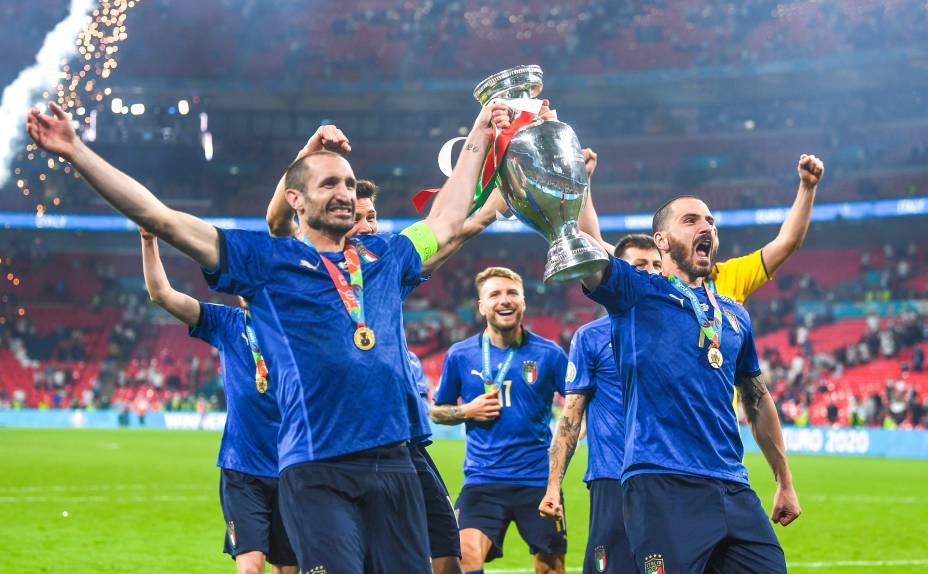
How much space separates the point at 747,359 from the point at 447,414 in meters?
2.56

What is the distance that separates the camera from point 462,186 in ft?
15.2

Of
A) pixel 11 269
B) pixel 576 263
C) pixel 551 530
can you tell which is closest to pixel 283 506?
pixel 576 263

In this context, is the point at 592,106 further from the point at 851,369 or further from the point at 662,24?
the point at 851,369

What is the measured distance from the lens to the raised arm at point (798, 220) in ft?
18.7

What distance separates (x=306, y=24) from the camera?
50406 millimetres

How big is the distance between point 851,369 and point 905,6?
1581 centimetres

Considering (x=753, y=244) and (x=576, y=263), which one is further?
(x=753, y=244)

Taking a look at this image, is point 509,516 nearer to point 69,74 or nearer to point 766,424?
point 766,424

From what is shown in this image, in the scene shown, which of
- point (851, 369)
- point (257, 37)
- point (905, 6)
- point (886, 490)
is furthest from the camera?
point (257, 37)

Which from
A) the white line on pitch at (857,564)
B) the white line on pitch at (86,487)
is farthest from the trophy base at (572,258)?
the white line on pitch at (86,487)

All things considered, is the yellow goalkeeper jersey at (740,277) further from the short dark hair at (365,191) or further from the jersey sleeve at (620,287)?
the short dark hair at (365,191)

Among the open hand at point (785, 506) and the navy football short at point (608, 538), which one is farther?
the navy football short at point (608, 538)

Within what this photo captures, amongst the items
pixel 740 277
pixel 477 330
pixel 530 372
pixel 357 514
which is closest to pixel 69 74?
pixel 477 330

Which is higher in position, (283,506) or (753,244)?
(753,244)
